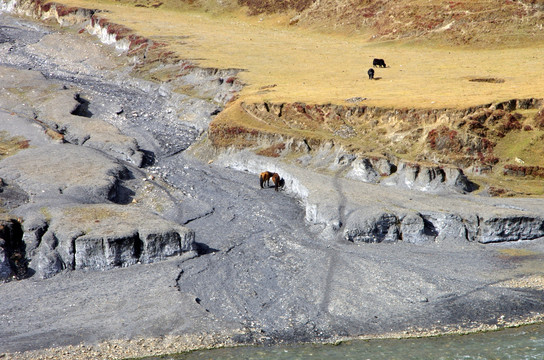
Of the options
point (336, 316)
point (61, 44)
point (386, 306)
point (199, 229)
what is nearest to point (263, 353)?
point (336, 316)

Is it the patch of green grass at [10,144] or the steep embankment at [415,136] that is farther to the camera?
the patch of green grass at [10,144]

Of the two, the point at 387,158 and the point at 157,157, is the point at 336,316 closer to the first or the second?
the point at 387,158

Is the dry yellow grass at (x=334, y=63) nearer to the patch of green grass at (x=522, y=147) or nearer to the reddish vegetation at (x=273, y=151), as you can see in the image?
the patch of green grass at (x=522, y=147)

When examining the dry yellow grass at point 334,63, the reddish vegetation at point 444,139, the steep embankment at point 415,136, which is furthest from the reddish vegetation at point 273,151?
the reddish vegetation at point 444,139

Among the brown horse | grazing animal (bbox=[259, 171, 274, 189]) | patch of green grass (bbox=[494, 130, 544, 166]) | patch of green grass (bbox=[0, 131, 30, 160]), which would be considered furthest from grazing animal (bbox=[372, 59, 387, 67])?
patch of green grass (bbox=[0, 131, 30, 160])

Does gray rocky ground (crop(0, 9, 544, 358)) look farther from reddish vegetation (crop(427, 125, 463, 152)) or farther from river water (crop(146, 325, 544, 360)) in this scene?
reddish vegetation (crop(427, 125, 463, 152))

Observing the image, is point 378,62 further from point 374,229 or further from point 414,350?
point 414,350

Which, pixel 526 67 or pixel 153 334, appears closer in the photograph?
pixel 153 334
